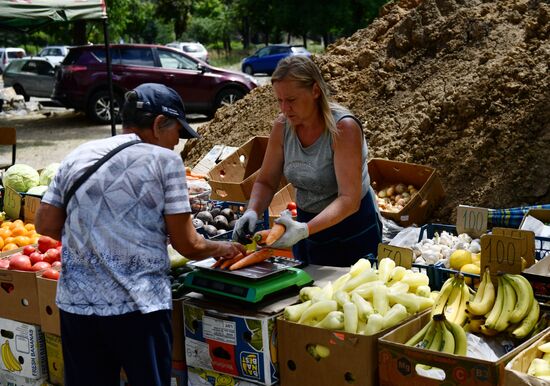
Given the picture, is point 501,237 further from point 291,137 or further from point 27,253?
point 27,253

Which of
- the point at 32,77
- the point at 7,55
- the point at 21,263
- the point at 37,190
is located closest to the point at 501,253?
the point at 21,263

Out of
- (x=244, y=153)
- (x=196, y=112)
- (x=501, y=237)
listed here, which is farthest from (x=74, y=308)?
(x=196, y=112)

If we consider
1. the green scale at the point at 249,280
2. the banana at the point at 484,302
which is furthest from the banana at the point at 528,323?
the green scale at the point at 249,280

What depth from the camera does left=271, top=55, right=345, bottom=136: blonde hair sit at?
3.75 m

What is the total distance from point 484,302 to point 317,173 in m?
1.15

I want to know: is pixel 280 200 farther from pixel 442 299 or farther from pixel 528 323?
pixel 528 323

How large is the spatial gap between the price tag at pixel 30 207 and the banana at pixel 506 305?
14.0ft

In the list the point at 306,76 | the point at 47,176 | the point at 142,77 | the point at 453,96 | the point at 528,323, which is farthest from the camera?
the point at 142,77

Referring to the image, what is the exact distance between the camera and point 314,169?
3986 millimetres

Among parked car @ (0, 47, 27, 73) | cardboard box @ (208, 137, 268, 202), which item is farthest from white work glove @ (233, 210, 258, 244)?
parked car @ (0, 47, 27, 73)

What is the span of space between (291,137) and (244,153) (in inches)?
138

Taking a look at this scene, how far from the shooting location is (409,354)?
2926mm

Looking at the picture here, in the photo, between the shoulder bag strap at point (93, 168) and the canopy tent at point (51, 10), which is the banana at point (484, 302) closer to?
the shoulder bag strap at point (93, 168)

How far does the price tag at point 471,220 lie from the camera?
4.64 metres
